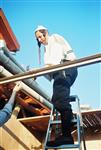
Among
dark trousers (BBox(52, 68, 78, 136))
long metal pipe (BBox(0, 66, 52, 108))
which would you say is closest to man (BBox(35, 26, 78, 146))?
dark trousers (BBox(52, 68, 78, 136))

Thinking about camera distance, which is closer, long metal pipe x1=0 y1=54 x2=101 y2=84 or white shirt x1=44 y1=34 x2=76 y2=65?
long metal pipe x1=0 y1=54 x2=101 y2=84

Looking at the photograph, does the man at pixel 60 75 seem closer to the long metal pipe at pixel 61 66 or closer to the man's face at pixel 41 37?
the man's face at pixel 41 37

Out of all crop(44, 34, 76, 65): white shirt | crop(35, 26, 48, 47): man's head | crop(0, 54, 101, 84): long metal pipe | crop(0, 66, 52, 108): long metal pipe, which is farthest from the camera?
crop(0, 66, 52, 108): long metal pipe

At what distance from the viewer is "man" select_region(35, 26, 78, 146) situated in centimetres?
390

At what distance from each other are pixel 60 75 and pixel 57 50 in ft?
1.22

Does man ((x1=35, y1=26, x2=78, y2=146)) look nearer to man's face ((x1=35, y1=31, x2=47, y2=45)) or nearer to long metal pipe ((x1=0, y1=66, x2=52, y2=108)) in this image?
man's face ((x1=35, y1=31, x2=47, y2=45))

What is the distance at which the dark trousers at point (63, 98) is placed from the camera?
390 centimetres

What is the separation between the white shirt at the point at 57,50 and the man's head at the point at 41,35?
68 mm

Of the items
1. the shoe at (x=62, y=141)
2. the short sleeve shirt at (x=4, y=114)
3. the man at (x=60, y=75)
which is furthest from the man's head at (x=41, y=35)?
→ the shoe at (x=62, y=141)

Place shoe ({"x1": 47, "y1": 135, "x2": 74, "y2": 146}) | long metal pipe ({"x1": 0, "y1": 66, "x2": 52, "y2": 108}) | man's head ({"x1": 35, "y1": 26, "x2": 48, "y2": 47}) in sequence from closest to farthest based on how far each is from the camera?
shoe ({"x1": 47, "y1": 135, "x2": 74, "y2": 146}), man's head ({"x1": 35, "y1": 26, "x2": 48, "y2": 47}), long metal pipe ({"x1": 0, "y1": 66, "x2": 52, "y2": 108})

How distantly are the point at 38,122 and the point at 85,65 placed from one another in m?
3.78

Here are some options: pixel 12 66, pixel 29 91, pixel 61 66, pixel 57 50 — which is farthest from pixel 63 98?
pixel 29 91

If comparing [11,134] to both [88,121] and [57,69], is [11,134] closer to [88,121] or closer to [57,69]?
[88,121]

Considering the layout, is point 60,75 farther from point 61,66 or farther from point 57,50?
point 61,66
